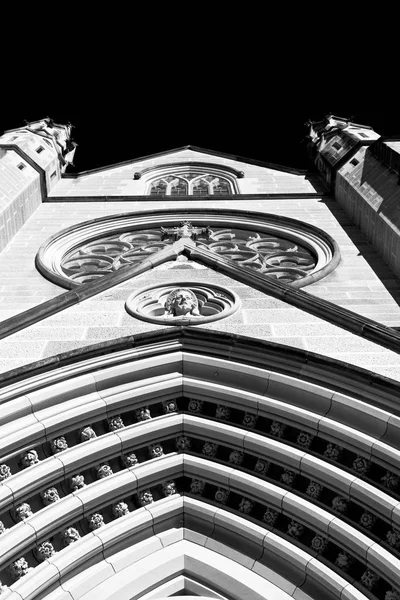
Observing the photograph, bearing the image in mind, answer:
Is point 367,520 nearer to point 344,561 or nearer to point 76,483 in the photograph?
point 344,561

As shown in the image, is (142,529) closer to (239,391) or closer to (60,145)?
(239,391)

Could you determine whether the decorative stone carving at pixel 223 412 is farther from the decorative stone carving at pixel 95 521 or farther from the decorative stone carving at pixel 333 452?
the decorative stone carving at pixel 95 521

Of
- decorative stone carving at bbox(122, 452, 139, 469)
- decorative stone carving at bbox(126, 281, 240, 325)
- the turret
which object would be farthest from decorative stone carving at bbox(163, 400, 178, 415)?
the turret

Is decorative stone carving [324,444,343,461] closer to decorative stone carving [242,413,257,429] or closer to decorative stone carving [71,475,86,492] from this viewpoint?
decorative stone carving [242,413,257,429]

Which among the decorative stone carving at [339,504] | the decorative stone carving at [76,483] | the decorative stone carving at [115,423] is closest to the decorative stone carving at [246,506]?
the decorative stone carving at [339,504]

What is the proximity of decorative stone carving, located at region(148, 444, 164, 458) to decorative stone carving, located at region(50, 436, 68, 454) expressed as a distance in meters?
1.07

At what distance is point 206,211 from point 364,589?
38.2ft

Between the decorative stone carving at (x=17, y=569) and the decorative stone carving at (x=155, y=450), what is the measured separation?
2003 millimetres

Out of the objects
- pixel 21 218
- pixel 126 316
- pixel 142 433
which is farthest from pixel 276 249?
pixel 142 433

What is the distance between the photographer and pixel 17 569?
22.8ft

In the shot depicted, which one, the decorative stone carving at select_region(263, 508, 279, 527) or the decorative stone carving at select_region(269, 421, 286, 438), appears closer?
the decorative stone carving at select_region(263, 508, 279, 527)

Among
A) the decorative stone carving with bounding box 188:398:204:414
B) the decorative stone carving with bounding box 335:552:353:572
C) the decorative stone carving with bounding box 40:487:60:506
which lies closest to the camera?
the decorative stone carving with bounding box 335:552:353:572

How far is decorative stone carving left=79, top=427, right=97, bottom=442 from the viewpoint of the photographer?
803cm

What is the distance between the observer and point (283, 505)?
770 cm
